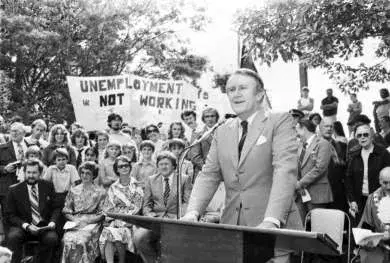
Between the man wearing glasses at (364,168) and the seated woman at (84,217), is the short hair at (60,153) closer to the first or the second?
the seated woman at (84,217)

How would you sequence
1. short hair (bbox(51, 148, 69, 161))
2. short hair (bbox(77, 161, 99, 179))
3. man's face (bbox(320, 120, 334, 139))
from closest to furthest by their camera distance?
short hair (bbox(77, 161, 99, 179))
man's face (bbox(320, 120, 334, 139))
short hair (bbox(51, 148, 69, 161))

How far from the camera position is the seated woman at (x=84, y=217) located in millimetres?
9555

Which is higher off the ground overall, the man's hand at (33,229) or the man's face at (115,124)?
the man's face at (115,124)

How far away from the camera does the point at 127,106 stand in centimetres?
1364

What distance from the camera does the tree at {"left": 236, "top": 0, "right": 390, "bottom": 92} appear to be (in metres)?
9.65

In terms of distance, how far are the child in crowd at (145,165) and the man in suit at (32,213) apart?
119 cm

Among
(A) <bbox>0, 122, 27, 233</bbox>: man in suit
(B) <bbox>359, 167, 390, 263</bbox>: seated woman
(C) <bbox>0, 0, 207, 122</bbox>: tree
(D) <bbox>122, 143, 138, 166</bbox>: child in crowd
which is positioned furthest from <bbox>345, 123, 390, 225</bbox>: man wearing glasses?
(C) <bbox>0, 0, 207, 122</bbox>: tree

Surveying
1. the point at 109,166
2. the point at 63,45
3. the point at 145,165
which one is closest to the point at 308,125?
the point at 145,165

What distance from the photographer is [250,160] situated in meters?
4.14

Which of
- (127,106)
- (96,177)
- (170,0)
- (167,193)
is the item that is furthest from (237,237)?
(170,0)

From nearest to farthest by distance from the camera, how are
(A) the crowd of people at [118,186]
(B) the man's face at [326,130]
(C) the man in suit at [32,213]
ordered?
(A) the crowd of people at [118,186] < (C) the man in suit at [32,213] < (B) the man's face at [326,130]

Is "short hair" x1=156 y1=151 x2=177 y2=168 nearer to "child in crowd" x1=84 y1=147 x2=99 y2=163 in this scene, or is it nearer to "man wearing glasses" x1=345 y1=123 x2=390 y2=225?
"child in crowd" x1=84 y1=147 x2=99 y2=163

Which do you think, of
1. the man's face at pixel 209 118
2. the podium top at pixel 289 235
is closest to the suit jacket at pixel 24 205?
the man's face at pixel 209 118

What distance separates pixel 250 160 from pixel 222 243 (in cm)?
93
